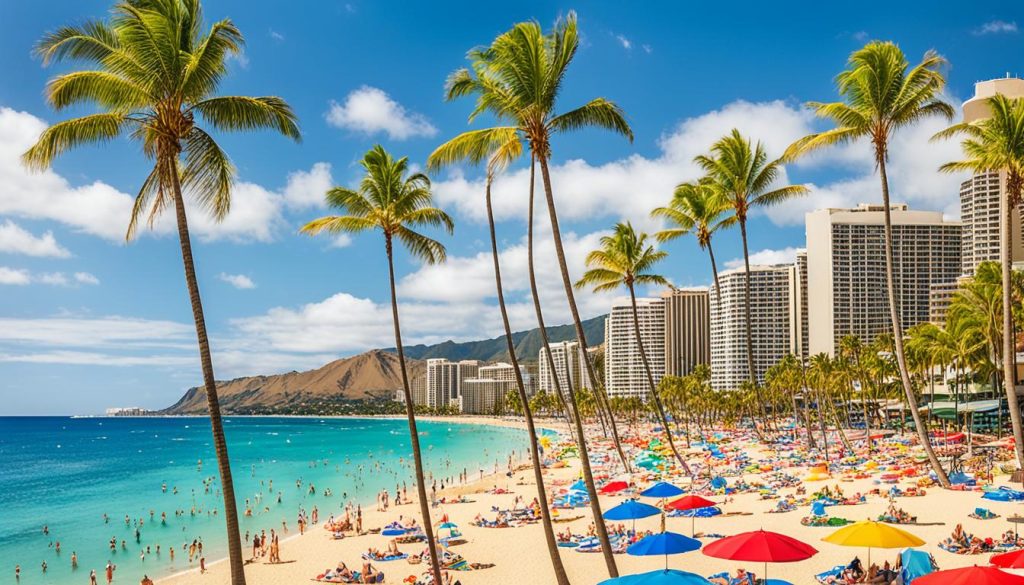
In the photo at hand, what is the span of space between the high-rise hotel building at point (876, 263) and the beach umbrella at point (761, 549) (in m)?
113

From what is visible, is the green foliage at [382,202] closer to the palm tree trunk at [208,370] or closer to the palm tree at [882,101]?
the palm tree trunk at [208,370]

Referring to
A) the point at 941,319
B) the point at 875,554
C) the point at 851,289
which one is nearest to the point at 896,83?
the point at 875,554

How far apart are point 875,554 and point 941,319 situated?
9332 centimetres

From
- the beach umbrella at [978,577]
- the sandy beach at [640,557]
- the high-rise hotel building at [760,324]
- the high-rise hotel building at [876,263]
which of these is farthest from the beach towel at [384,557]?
the high-rise hotel building at [760,324]

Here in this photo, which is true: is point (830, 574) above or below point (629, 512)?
below

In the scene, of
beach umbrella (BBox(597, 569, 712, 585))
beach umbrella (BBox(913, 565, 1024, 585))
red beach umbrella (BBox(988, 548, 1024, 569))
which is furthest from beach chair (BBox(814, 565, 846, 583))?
beach umbrella (BBox(597, 569, 712, 585))

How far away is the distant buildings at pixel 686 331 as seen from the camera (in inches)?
6836

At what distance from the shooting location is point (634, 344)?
585ft

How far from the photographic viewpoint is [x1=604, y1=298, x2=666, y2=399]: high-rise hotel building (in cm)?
17762

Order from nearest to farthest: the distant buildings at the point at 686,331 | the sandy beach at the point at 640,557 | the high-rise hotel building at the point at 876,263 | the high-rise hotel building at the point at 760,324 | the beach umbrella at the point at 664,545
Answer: the beach umbrella at the point at 664,545 → the sandy beach at the point at 640,557 → the high-rise hotel building at the point at 876,263 → the high-rise hotel building at the point at 760,324 → the distant buildings at the point at 686,331

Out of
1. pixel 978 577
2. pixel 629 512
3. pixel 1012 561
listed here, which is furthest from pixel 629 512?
pixel 978 577

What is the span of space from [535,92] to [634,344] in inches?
6523

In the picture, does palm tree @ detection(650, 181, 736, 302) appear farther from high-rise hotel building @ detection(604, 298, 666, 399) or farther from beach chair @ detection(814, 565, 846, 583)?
high-rise hotel building @ detection(604, 298, 666, 399)

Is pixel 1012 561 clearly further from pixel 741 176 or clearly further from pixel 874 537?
pixel 741 176
